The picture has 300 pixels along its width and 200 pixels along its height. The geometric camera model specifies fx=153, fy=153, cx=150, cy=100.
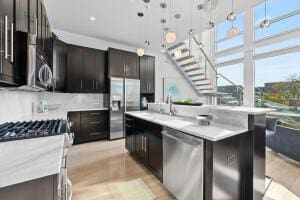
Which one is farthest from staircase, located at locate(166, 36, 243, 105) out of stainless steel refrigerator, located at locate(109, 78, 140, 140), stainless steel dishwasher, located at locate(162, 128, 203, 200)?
stainless steel dishwasher, located at locate(162, 128, 203, 200)

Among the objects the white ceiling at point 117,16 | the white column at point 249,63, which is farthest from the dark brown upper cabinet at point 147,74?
the white column at point 249,63

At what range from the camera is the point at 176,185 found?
1.88 m

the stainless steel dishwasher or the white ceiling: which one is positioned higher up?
the white ceiling

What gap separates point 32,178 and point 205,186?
144 cm

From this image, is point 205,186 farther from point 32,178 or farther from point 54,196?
point 32,178

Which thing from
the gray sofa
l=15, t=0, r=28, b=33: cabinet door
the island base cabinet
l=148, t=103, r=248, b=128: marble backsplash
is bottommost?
the gray sofa

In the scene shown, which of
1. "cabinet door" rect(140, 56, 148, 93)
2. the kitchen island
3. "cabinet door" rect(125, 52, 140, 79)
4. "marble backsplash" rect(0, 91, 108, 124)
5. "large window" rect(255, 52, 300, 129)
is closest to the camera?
the kitchen island

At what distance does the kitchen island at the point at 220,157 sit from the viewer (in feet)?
4.94

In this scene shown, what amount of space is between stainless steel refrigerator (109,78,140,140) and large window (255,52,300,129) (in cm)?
399

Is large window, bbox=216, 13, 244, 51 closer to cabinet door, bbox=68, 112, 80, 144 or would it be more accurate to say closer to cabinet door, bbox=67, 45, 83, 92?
cabinet door, bbox=67, 45, 83, 92

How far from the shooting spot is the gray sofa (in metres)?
2.81

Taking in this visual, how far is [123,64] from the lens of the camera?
478 cm

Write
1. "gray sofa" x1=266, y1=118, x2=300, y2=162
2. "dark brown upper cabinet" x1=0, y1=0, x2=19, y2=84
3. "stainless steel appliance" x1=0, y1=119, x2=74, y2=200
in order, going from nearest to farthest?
"dark brown upper cabinet" x1=0, y1=0, x2=19, y2=84, "stainless steel appliance" x1=0, y1=119, x2=74, y2=200, "gray sofa" x1=266, y1=118, x2=300, y2=162

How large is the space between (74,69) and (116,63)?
1180 mm
